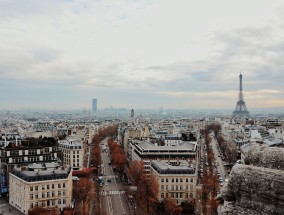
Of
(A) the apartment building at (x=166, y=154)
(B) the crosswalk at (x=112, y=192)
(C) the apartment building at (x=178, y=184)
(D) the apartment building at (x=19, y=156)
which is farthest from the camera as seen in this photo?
(A) the apartment building at (x=166, y=154)

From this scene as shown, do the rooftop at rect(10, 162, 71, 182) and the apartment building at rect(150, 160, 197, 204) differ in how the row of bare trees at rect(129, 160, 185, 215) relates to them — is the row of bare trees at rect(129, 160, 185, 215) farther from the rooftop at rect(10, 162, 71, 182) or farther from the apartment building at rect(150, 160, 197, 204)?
the rooftop at rect(10, 162, 71, 182)

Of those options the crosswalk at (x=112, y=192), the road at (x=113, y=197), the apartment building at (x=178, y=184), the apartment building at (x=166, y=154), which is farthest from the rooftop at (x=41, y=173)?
the apartment building at (x=166, y=154)

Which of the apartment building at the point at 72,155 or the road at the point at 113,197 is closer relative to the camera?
the road at the point at 113,197

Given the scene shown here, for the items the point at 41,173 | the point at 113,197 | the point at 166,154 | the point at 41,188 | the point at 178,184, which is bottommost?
the point at 113,197

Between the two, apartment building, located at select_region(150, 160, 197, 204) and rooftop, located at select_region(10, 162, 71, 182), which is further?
apartment building, located at select_region(150, 160, 197, 204)

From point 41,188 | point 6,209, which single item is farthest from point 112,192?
point 6,209

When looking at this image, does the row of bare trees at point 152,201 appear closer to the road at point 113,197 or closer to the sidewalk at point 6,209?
the road at point 113,197

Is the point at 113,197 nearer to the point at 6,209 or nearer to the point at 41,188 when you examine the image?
the point at 41,188

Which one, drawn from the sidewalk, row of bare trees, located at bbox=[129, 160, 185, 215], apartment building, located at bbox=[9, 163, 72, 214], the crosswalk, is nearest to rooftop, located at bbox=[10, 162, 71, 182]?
apartment building, located at bbox=[9, 163, 72, 214]

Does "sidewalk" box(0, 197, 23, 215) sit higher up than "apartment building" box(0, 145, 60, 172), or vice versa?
"apartment building" box(0, 145, 60, 172)
